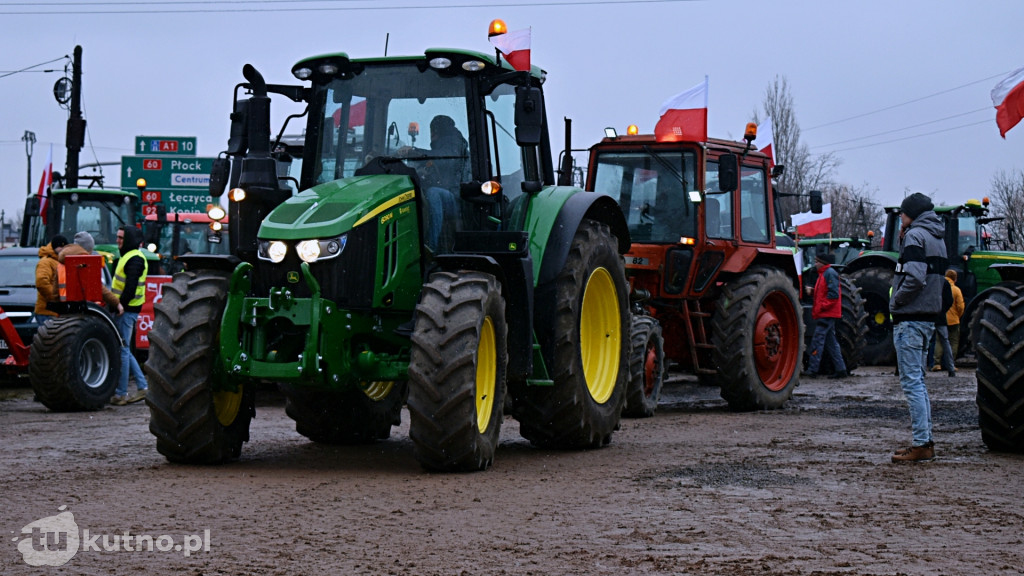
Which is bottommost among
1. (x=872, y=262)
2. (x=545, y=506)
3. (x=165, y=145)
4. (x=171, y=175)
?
(x=545, y=506)

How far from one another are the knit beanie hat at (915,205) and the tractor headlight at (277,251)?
4519 mm

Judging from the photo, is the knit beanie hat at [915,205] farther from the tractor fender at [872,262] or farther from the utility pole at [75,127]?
the utility pole at [75,127]

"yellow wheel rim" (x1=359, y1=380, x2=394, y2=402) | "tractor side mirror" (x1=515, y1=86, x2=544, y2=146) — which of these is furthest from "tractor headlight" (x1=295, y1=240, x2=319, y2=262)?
"yellow wheel rim" (x1=359, y1=380, x2=394, y2=402)

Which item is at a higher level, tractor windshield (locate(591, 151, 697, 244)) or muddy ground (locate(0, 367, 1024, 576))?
tractor windshield (locate(591, 151, 697, 244))

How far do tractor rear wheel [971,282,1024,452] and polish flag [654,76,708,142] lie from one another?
531 centimetres

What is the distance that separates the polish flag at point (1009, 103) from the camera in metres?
10.8

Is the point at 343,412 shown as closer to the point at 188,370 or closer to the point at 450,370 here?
the point at 188,370

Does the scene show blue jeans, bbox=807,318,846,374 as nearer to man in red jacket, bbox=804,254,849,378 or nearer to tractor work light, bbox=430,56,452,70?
man in red jacket, bbox=804,254,849,378

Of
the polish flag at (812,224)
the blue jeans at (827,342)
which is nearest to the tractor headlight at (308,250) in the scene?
the blue jeans at (827,342)

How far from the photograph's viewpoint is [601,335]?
10.8 m

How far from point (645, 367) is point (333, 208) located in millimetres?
5435

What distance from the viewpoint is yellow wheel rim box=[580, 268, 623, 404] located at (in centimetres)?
1054

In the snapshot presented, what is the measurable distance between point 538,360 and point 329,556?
154 inches

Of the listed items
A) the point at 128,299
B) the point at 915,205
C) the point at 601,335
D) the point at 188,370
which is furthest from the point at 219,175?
the point at 128,299
